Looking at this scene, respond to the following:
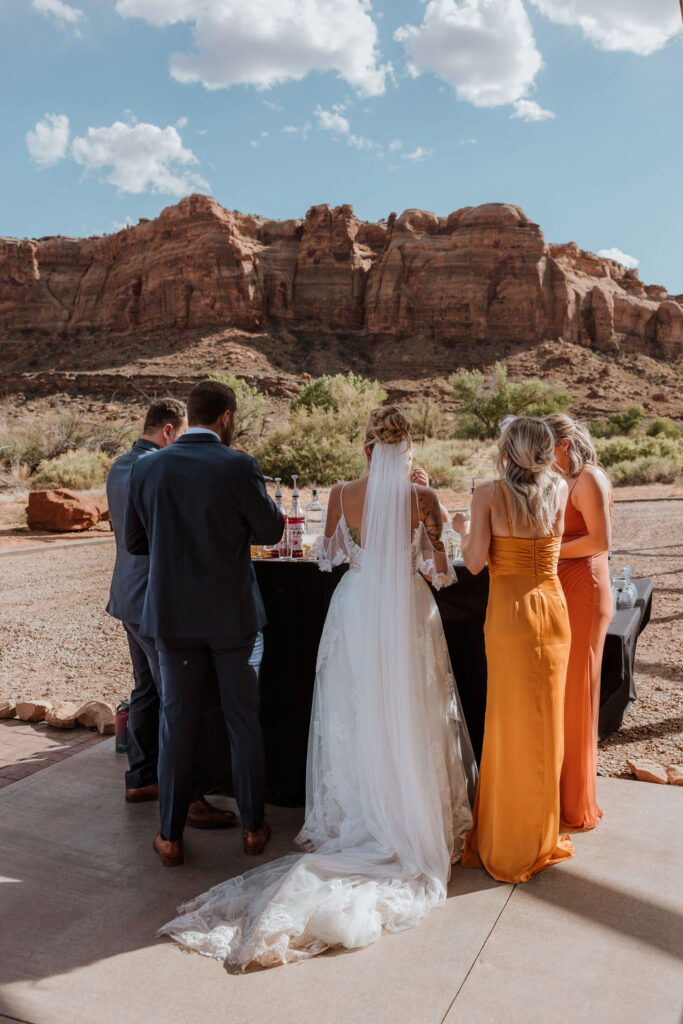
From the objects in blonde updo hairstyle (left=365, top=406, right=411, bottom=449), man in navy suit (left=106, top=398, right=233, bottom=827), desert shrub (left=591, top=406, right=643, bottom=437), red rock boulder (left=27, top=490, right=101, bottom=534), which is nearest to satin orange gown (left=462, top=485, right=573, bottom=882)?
blonde updo hairstyle (left=365, top=406, right=411, bottom=449)

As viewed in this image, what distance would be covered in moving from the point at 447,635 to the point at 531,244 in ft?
288

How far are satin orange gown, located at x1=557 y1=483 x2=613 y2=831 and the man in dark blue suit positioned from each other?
136cm

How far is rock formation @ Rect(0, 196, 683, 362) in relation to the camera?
7806 cm

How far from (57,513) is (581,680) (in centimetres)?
1329

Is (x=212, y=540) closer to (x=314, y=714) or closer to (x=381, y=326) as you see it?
(x=314, y=714)

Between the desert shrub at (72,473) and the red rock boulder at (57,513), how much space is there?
5.23 metres

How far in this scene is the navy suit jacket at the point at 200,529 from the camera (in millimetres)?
2971

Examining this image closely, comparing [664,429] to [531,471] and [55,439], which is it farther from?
[531,471]

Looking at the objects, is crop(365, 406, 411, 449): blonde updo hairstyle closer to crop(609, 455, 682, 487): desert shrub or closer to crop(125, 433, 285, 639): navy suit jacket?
crop(125, 433, 285, 639): navy suit jacket

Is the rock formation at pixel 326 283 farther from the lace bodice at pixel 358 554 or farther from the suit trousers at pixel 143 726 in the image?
the lace bodice at pixel 358 554

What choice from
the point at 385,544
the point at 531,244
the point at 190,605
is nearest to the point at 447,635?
the point at 385,544

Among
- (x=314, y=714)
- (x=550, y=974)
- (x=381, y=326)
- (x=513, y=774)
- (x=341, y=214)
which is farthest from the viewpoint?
(x=341, y=214)

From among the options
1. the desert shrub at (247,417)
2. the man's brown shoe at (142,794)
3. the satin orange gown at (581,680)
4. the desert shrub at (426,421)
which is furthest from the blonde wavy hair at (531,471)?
the desert shrub at (426,421)

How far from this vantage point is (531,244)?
83.3 m
